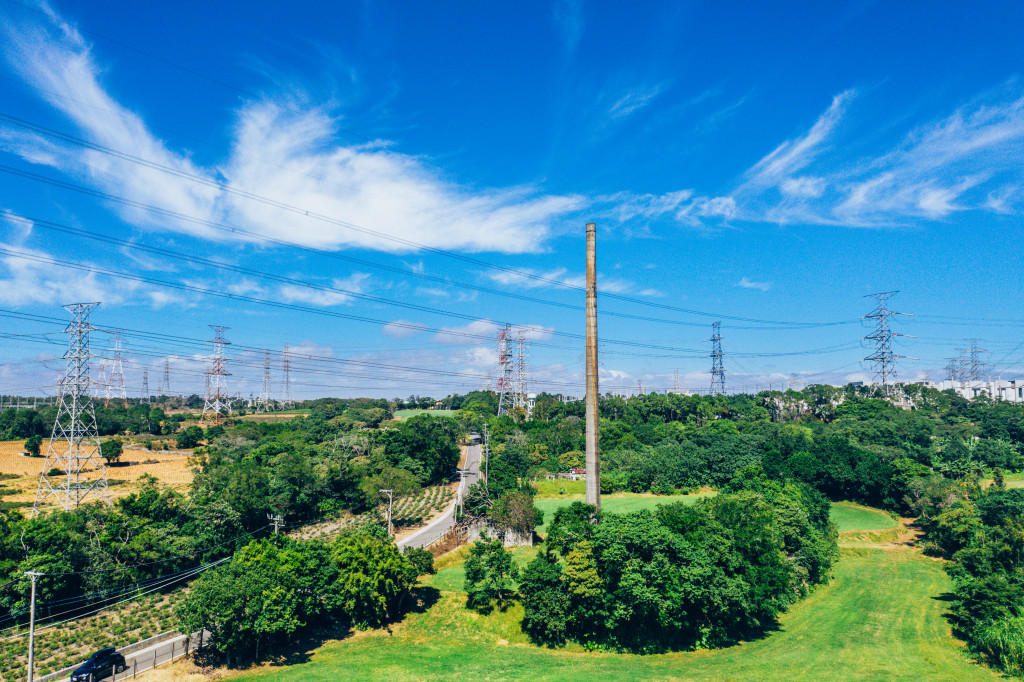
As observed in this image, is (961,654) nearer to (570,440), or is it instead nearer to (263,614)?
(263,614)

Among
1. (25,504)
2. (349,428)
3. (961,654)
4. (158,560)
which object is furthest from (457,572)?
(349,428)

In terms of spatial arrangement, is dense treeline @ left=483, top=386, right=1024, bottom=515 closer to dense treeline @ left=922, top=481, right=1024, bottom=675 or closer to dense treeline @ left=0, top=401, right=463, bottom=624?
dense treeline @ left=922, top=481, right=1024, bottom=675

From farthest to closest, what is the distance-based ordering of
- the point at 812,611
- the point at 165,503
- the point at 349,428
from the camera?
the point at 349,428 → the point at 165,503 → the point at 812,611

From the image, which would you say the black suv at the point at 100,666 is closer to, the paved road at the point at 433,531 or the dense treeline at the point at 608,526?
the dense treeline at the point at 608,526

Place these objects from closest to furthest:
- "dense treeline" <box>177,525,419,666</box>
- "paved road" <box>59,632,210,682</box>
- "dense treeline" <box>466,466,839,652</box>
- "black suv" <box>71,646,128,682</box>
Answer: "black suv" <box>71,646,128,682</box> → "paved road" <box>59,632,210,682</box> → "dense treeline" <box>177,525,419,666</box> → "dense treeline" <box>466,466,839,652</box>

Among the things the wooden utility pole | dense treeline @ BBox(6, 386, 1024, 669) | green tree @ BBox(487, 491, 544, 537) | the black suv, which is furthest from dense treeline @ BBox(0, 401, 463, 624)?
the wooden utility pole

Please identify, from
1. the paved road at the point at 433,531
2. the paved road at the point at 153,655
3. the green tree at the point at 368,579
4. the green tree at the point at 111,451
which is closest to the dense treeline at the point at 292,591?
the green tree at the point at 368,579
